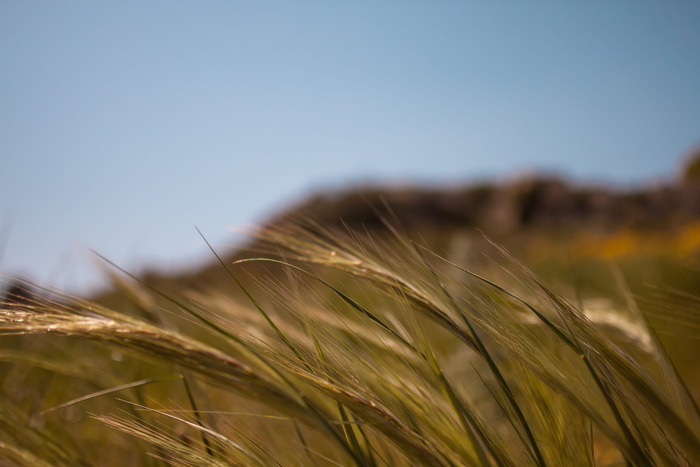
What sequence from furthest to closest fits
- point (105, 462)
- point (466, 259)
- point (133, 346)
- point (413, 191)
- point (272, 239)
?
point (413, 191) < point (466, 259) < point (105, 462) < point (272, 239) < point (133, 346)

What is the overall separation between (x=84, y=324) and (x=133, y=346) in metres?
0.06

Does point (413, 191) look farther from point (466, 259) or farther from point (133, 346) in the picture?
point (133, 346)

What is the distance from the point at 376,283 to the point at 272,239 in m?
0.17

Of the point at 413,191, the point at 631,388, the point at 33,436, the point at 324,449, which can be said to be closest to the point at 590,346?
the point at 631,388

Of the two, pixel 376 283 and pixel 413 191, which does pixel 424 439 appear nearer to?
pixel 376 283

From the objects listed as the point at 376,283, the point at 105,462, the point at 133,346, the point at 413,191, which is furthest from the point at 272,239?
the point at 413,191

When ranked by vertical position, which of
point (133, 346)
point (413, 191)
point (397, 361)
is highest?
point (133, 346)

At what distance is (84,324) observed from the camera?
48 cm

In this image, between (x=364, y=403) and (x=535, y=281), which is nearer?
(x=364, y=403)

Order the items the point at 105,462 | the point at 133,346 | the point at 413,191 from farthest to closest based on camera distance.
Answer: the point at 413,191
the point at 105,462
the point at 133,346

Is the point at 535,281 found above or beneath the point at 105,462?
above

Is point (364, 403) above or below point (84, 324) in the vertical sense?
below

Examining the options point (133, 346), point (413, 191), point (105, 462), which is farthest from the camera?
point (413, 191)

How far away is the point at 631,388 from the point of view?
1.82 ft
